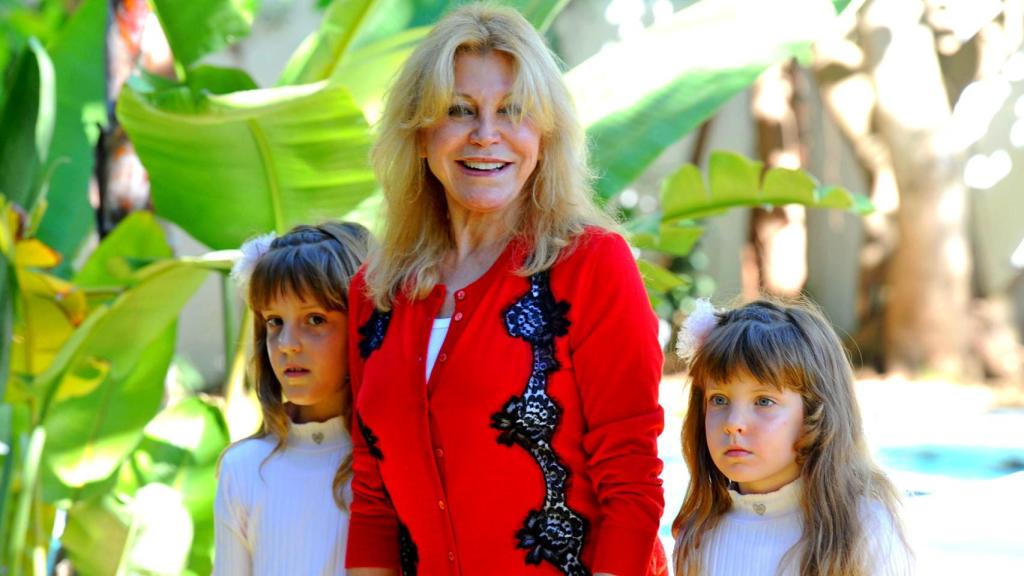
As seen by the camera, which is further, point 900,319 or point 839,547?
point 900,319

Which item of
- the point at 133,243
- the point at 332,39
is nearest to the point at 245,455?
the point at 332,39

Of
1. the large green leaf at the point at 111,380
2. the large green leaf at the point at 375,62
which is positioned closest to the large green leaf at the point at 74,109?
the large green leaf at the point at 111,380

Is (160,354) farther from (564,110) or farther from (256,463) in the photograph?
(564,110)

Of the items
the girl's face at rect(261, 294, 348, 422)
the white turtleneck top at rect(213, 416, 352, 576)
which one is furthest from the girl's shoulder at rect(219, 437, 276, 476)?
the girl's face at rect(261, 294, 348, 422)

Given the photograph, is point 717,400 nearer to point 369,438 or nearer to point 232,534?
point 369,438

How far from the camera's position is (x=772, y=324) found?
1781 mm

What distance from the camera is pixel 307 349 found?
2008mm

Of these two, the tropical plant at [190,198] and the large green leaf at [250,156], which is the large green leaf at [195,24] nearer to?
the tropical plant at [190,198]

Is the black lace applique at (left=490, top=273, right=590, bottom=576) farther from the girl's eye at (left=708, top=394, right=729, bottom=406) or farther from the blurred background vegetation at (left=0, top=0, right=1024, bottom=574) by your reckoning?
the blurred background vegetation at (left=0, top=0, right=1024, bottom=574)

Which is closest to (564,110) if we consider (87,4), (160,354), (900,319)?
(160,354)

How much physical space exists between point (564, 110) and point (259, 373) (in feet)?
2.50

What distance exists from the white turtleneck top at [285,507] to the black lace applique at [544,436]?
461mm

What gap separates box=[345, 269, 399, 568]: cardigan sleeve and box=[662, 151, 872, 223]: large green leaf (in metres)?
1.32

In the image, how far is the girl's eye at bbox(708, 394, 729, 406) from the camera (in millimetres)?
1778
